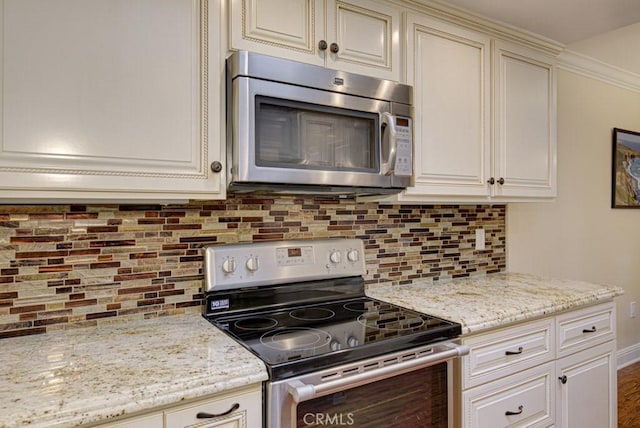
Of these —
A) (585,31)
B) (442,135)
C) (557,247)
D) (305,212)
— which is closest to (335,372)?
(305,212)

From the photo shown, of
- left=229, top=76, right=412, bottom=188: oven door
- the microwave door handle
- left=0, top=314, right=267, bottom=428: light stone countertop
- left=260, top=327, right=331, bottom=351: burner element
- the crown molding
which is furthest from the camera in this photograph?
the crown molding

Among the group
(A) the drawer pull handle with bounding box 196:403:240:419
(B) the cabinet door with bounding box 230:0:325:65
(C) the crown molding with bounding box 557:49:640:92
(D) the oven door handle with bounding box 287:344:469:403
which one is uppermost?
(C) the crown molding with bounding box 557:49:640:92

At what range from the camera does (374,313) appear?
1575mm

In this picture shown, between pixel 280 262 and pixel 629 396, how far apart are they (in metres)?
2.73

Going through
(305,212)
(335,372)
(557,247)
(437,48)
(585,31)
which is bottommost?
(335,372)

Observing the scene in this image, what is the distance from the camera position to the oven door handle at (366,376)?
1.03 meters

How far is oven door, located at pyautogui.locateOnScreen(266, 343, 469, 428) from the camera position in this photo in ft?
3.45

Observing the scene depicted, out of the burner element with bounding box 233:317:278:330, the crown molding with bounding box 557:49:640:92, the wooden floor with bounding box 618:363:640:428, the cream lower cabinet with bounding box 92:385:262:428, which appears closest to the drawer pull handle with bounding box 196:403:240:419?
the cream lower cabinet with bounding box 92:385:262:428

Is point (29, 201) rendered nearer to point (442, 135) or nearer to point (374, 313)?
point (374, 313)

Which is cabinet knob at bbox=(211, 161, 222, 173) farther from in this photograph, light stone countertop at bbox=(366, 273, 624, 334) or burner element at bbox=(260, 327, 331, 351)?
light stone countertop at bbox=(366, 273, 624, 334)

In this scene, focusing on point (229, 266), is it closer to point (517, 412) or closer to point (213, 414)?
point (213, 414)

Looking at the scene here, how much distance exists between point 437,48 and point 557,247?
1761 millimetres

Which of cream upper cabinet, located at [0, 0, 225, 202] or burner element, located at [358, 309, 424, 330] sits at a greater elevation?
cream upper cabinet, located at [0, 0, 225, 202]

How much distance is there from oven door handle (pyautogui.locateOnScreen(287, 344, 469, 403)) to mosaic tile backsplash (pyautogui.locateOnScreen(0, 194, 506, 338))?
662mm
